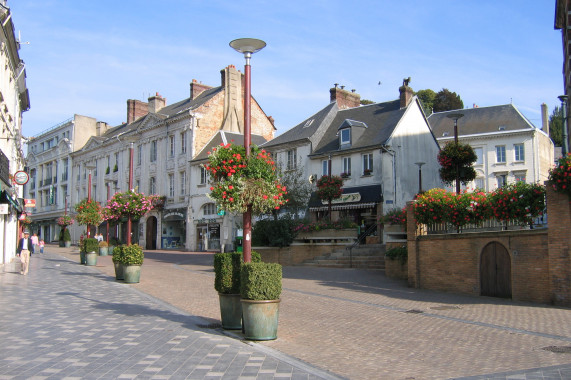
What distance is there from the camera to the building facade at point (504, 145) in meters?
42.2

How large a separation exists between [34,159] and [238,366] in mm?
72384

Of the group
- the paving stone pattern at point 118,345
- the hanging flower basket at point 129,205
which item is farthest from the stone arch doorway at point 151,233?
the paving stone pattern at point 118,345

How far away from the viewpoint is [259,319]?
8539 millimetres

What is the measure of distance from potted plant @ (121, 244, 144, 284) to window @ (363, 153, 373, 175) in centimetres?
1609

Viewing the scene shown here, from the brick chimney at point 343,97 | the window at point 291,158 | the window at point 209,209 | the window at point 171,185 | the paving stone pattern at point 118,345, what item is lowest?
the paving stone pattern at point 118,345

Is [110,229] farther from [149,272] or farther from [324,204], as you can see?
[149,272]

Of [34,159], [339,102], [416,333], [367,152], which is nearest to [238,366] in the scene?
[416,333]

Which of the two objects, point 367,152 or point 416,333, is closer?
point 416,333

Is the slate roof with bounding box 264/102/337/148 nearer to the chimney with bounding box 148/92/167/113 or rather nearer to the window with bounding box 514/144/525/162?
the window with bounding box 514/144/525/162

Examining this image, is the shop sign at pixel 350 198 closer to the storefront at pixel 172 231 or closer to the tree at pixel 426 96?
the storefront at pixel 172 231

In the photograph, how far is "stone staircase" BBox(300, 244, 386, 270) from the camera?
866 inches

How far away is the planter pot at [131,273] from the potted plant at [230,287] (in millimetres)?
8914

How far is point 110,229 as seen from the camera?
52.0 meters

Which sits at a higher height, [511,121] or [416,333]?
[511,121]
